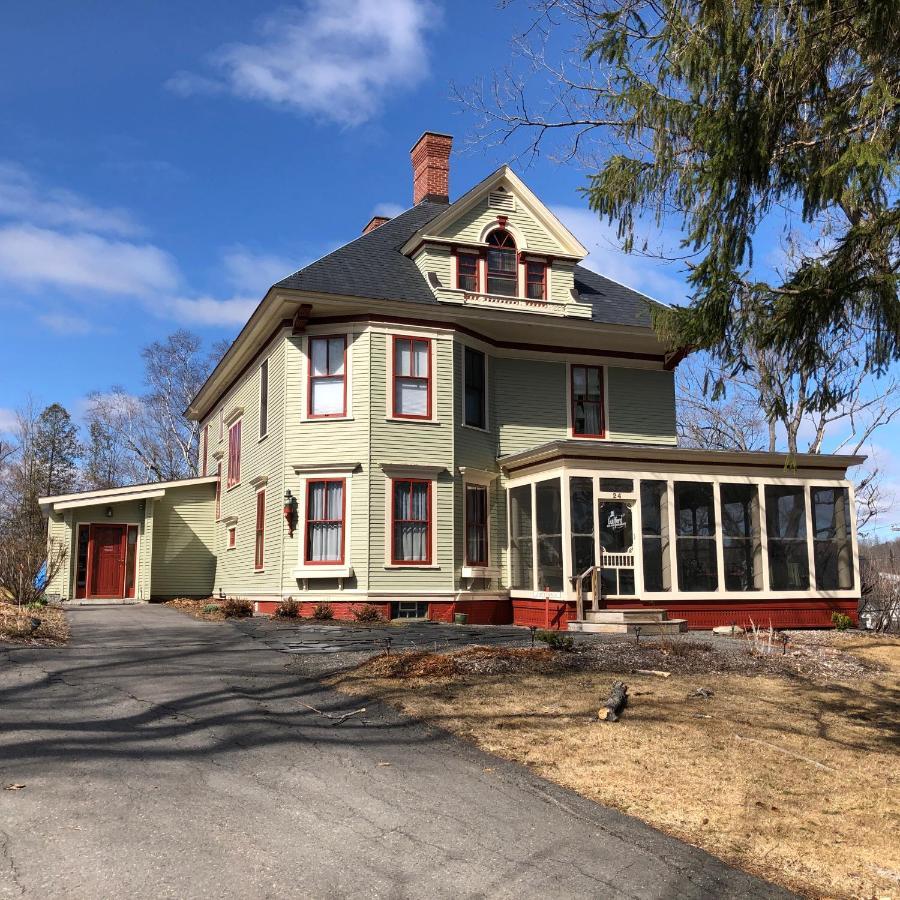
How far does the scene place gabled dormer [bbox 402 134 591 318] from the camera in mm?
19297

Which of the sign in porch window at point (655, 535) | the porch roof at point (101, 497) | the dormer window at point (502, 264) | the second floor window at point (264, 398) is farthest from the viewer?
the porch roof at point (101, 497)

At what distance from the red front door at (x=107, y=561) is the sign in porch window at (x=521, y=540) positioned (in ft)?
36.4

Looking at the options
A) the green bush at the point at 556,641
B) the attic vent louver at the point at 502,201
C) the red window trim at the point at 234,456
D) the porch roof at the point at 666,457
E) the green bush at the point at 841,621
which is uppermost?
the attic vent louver at the point at 502,201

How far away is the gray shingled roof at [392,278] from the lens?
17953 mm

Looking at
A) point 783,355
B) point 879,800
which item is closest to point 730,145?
point 783,355

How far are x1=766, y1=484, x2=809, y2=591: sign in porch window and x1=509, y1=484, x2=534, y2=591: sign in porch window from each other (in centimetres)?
490

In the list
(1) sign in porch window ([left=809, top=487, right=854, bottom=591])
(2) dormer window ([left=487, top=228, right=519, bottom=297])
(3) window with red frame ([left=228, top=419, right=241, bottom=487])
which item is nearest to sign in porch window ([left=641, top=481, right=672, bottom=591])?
(1) sign in porch window ([left=809, top=487, right=854, bottom=591])

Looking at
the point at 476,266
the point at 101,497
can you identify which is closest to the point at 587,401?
the point at 476,266

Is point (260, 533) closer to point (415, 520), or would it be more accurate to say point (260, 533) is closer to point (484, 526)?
point (415, 520)

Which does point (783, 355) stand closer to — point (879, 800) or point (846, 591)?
point (879, 800)

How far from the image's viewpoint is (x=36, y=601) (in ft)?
56.0

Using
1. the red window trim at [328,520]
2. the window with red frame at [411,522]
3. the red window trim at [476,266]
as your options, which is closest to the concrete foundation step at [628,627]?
Result: the window with red frame at [411,522]

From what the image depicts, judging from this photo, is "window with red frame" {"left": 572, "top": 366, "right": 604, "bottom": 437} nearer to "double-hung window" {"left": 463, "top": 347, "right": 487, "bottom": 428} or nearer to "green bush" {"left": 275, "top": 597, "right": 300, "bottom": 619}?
"double-hung window" {"left": 463, "top": 347, "right": 487, "bottom": 428}

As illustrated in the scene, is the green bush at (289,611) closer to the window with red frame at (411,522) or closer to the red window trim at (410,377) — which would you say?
the window with red frame at (411,522)
